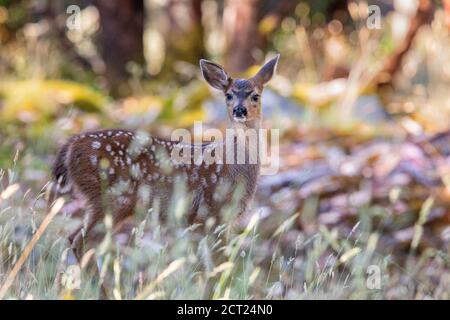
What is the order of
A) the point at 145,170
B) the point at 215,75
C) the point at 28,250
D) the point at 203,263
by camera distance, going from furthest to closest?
the point at 215,75 → the point at 145,170 → the point at 203,263 → the point at 28,250

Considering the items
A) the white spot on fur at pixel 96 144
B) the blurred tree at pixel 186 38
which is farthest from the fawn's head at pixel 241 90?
the blurred tree at pixel 186 38

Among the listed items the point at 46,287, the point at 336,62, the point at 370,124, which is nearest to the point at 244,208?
the point at 46,287

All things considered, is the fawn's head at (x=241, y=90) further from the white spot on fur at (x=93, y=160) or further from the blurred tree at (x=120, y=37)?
the blurred tree at (x=120, y=37)

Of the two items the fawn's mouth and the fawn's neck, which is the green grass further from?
the fawn's mouth

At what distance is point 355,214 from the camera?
28.0 feet

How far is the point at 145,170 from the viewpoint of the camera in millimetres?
6320

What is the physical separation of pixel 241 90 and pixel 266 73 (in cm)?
30

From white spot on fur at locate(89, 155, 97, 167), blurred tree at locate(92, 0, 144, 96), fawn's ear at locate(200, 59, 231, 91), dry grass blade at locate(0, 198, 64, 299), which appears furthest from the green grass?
blurred tree at locate(92, 0, 144, 96)

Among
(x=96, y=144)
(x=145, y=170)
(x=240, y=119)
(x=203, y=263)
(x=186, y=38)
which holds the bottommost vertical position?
(x=203, y=263)

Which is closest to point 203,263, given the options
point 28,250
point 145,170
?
point 145,170

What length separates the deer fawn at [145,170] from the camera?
20.3 ft

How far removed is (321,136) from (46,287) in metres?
5.65

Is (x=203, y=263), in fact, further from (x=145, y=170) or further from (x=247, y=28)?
(x=247, y=28)
